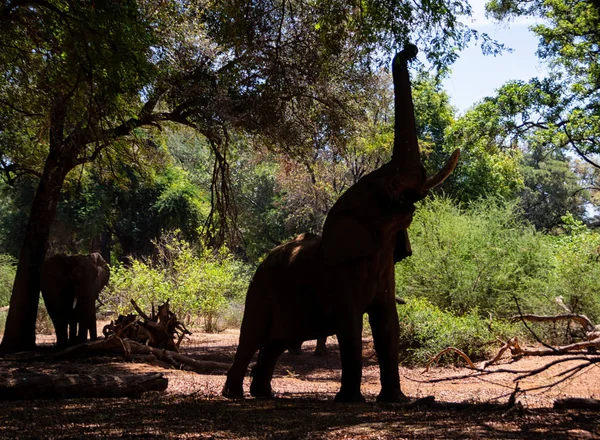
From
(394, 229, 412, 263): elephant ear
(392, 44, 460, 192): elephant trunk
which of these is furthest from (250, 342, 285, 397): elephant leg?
(392, 44, 460, 192): elephant trunk

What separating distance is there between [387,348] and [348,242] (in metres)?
1.44

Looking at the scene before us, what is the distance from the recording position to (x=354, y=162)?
26297 mm

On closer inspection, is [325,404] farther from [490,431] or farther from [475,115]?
[475,115]

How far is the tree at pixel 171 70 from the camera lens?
9.67 metres

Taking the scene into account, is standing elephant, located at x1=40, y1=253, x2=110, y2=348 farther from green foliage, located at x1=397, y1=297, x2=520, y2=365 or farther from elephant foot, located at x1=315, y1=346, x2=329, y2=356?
green foliage, located at x1=397, y1=297, x2=520, y2=365

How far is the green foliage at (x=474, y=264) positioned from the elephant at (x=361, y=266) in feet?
36.0

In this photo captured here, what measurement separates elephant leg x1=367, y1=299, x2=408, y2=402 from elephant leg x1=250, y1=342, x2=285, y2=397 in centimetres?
159

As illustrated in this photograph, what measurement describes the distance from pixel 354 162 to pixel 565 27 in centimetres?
1109

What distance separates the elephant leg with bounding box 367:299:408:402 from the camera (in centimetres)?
811

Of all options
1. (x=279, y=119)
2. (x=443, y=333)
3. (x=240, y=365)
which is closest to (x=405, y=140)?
(x=240, y=365)

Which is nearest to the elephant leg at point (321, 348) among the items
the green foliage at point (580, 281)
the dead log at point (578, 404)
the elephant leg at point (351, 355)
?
the green foliage at point (580, 281)

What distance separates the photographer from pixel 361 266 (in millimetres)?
7980

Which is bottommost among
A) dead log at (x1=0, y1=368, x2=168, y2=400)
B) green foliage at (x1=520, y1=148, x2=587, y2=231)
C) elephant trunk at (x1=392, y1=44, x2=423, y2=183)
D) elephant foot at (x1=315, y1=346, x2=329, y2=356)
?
dead log at (x1=0, y1=368, x2=168, y2=400)

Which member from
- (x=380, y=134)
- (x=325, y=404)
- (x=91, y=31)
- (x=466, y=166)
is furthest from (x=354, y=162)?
(x=325, y=404)
